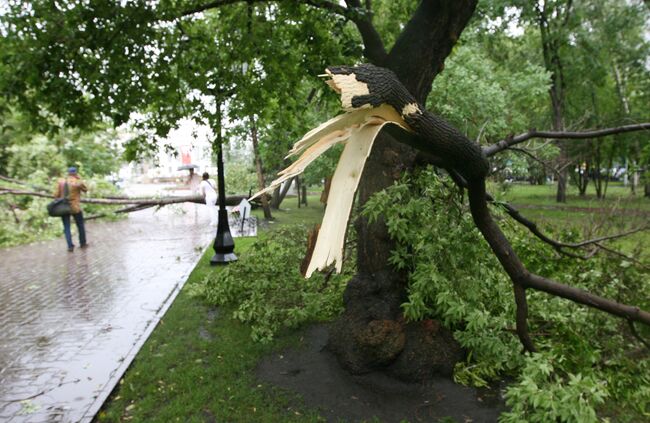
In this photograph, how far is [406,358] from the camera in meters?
4.79

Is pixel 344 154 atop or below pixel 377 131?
below

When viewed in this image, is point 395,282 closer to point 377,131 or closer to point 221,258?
point 377,131

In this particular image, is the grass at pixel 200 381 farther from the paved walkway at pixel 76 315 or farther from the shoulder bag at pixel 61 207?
the shoulder bag at pixel 61 207

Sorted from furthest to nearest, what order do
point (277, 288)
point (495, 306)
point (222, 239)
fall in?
point (222, 239)
point (277, 288)
point (495, 306)

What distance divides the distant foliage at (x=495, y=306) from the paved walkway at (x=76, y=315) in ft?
11.1

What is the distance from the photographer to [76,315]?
758cm

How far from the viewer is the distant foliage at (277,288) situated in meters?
6.12

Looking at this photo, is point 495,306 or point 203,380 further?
point 495,306

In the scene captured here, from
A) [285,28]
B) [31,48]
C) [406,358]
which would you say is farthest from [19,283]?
[406,358]

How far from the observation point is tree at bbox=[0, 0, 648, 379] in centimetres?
388

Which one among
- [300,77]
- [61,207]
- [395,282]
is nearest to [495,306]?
[395,282]

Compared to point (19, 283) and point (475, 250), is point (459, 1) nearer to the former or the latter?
point (475, 250)

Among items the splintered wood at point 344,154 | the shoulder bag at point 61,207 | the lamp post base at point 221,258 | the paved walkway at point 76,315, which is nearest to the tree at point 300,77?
the splintered wood at point 344,154

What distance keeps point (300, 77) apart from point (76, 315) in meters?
5.30
